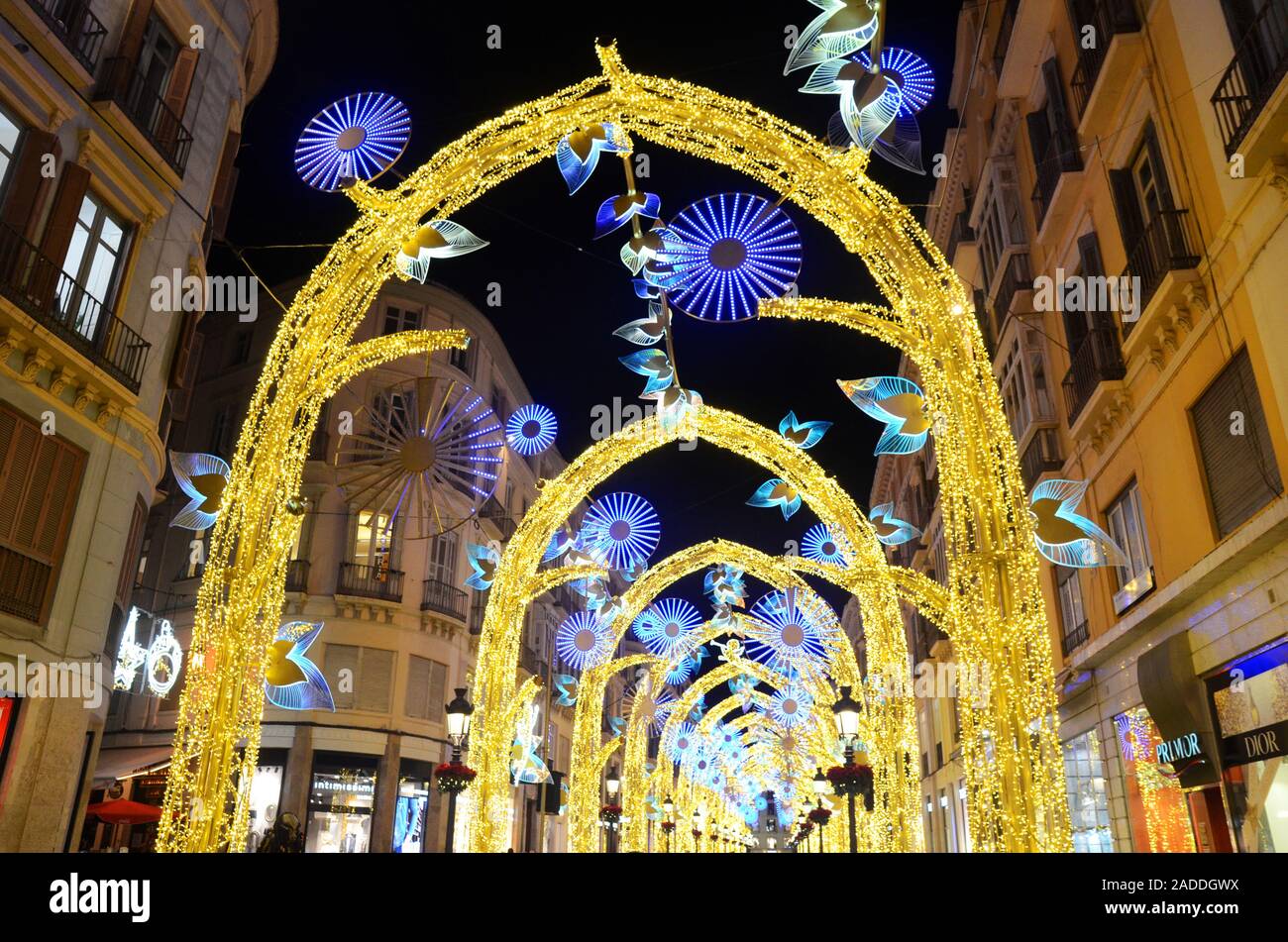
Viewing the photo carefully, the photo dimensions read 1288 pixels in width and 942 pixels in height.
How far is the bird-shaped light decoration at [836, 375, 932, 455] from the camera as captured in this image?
27.9 feet

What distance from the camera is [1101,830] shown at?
1555 centimetres

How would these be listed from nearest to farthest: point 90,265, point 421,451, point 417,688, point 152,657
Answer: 1. point 421,451
2. point 90,265
3. point 152,657
4. point 417,688

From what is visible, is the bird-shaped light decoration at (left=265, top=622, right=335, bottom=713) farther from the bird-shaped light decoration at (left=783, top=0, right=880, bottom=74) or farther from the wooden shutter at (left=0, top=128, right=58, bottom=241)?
the wooden shutter at (left=0, top=128, right=58, bottom=241)

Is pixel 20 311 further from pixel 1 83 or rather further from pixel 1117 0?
pixel 1117 0

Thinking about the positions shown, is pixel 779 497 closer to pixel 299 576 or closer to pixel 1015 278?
pixel 1015 278

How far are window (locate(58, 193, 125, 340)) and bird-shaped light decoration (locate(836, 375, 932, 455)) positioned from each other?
1118 centimetres

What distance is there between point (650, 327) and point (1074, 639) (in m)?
11.0

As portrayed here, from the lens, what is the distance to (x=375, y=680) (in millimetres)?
27438

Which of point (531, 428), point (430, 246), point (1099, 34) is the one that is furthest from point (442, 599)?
point (1099, 34)

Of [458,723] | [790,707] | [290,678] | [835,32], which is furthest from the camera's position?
[790,707]

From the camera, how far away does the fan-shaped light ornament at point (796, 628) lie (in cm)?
2008

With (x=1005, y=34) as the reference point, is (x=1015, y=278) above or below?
below

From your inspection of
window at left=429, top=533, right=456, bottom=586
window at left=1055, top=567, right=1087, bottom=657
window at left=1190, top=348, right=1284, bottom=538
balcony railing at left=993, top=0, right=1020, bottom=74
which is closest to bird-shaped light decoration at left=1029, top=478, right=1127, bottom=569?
window at left=1190, top=348, right=1284, bottom=538
